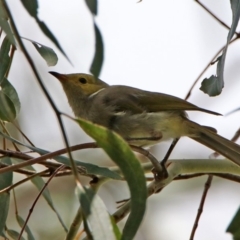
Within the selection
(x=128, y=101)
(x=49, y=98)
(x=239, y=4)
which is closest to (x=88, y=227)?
(x=49, y=98)

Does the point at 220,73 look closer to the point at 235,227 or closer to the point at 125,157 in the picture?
the point at 125,157

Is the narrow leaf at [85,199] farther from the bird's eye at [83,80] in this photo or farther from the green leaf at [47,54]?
the bird's eye at [83,80]

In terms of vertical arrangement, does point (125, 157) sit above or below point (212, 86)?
below

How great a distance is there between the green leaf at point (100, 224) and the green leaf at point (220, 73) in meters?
0.93

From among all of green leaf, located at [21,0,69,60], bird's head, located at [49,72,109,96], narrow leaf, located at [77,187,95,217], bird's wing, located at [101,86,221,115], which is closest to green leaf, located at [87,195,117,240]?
narrow leaf, located at [77,187,95,217]

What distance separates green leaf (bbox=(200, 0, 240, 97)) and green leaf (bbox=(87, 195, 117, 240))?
0.93m

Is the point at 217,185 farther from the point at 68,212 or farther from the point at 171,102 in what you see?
the point at 171,102

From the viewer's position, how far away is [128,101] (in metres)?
3.32

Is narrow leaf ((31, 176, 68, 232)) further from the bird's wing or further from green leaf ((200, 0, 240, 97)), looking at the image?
the bird's wing

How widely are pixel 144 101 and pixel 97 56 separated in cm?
197

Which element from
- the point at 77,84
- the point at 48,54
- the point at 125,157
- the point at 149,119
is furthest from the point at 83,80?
the point at 125,157

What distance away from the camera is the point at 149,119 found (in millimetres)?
3176

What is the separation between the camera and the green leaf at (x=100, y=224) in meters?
1.38

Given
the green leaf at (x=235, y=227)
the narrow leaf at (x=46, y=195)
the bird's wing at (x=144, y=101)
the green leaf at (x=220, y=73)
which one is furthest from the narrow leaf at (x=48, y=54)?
the green leaf at (x=235, y=227)
